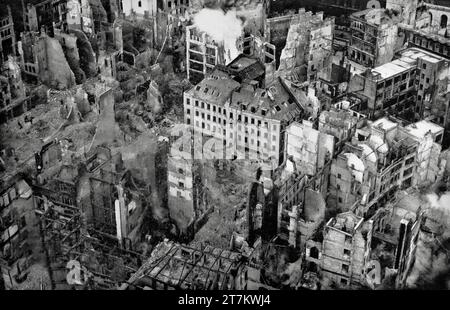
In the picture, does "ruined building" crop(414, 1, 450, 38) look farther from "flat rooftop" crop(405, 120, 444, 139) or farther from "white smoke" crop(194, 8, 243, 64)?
"white smoke" crop(194, 8, 243, 64)

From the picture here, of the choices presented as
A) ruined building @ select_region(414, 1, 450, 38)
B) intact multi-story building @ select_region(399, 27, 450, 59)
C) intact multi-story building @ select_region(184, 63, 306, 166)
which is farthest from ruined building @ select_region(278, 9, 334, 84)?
ruined building @ select_region(414, 1, 450, 38)

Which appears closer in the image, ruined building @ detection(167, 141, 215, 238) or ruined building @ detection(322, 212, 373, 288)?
ruined building @ detection(322, 212, 373, 288)

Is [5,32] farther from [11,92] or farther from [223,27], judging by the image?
[223,27]

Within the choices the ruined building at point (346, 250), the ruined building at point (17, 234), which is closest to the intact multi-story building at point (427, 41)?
the ruined building at point (346, 250)

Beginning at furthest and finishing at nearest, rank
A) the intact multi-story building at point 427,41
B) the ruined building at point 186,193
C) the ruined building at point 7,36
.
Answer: the ruined building at point 7,36
the intact multi-story building at point 427,41
the ruined building at point 186,193

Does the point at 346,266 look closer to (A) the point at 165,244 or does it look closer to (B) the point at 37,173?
(A) the point at 165,244

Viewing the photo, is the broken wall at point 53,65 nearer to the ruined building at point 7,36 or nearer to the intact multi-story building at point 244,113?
the ruined building at point 7,36
